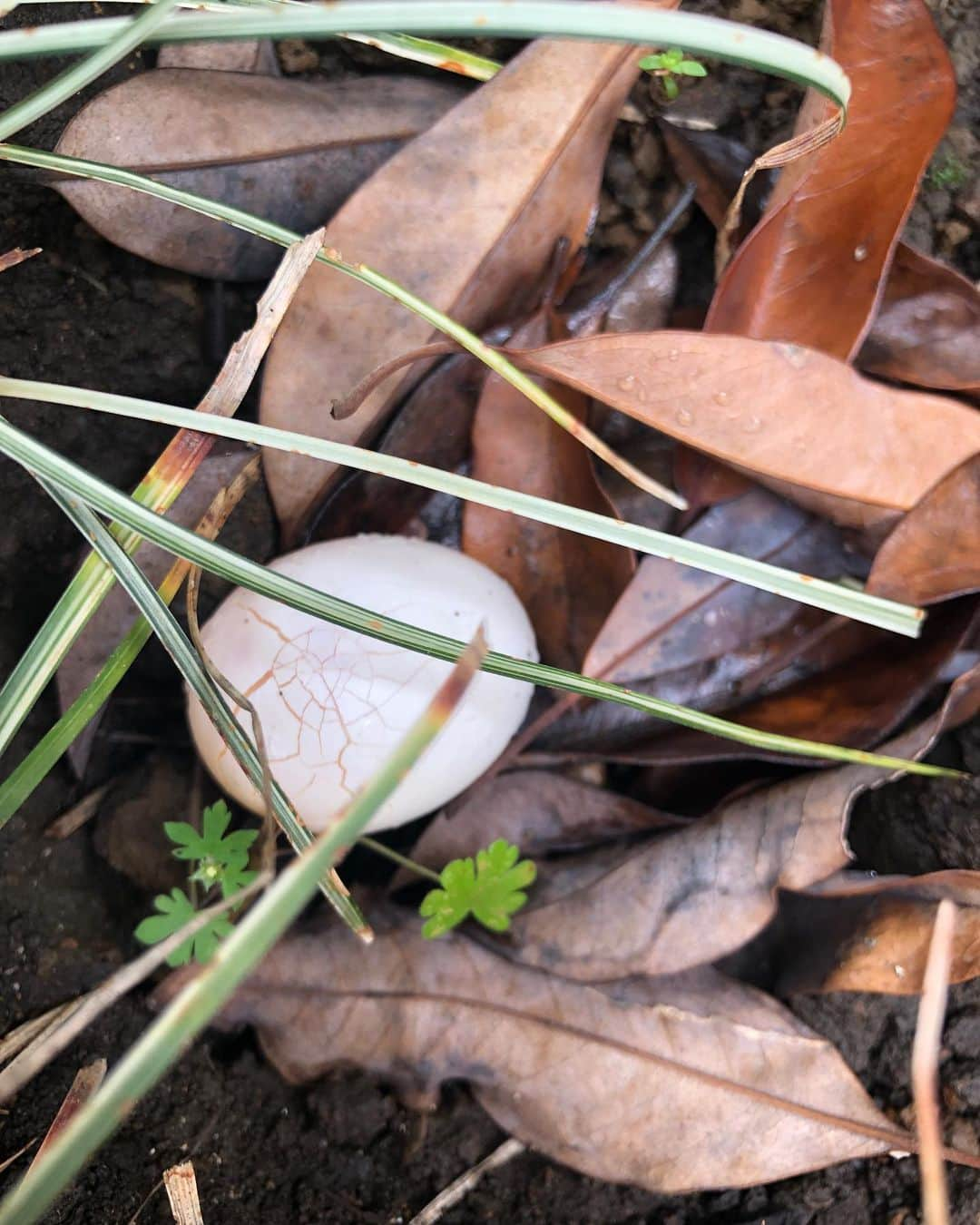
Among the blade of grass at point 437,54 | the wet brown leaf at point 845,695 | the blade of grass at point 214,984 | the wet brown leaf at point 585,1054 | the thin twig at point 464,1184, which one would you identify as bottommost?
the thin twig at point 464,1184

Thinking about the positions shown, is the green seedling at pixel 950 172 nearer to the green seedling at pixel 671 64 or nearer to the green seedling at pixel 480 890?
the green seedling at pixel 671 64

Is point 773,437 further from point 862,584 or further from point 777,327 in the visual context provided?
point 862,584

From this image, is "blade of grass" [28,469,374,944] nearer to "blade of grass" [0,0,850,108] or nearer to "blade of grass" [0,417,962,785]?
"blade of grass" [0,417,962,785]

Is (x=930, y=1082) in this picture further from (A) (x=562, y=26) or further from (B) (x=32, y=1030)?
(B) (x=32, y=1030)

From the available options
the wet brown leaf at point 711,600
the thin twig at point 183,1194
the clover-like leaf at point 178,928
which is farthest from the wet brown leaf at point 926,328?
the thin twig at point 183,1194

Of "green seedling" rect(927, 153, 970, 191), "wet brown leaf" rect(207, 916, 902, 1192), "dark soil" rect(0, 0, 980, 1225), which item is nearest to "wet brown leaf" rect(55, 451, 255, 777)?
"dark soil" rect(0, 0, 980, 1225)
